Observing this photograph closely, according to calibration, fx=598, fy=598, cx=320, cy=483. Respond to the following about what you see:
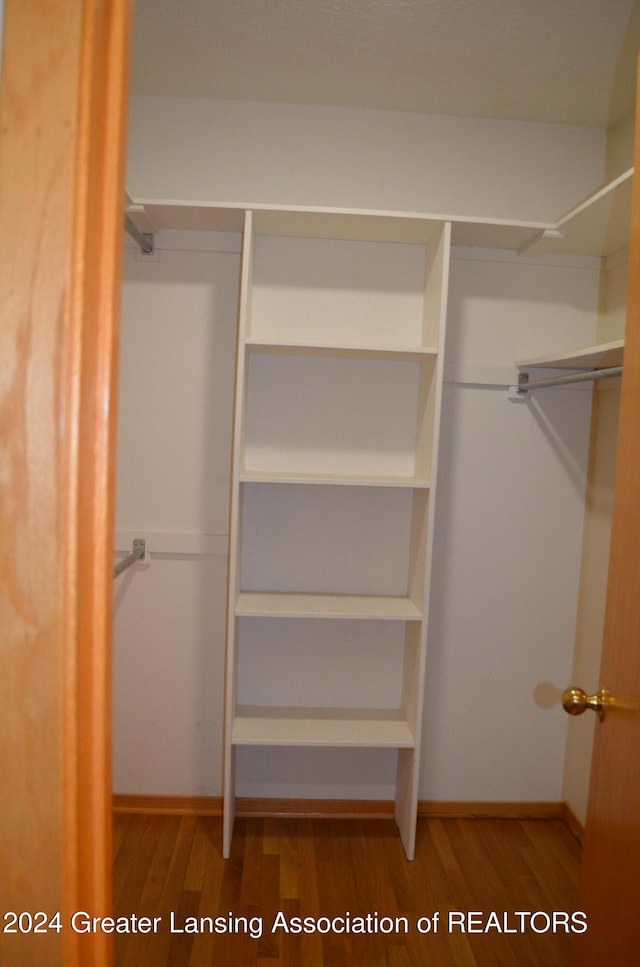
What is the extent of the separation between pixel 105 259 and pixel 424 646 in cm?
183

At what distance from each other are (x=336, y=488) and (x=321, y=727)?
35.9 inches

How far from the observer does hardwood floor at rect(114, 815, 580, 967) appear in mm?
1809

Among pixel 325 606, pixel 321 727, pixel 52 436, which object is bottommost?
pixel 321 727

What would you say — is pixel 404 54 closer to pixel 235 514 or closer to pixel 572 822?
pixel 235 514

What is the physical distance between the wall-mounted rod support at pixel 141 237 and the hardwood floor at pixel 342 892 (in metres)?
→ 2.22

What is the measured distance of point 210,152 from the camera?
89.3 inches

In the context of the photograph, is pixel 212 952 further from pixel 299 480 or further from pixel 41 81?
pixel 41 81

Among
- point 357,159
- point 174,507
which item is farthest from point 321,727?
point 357,159

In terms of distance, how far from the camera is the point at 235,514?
2.08m

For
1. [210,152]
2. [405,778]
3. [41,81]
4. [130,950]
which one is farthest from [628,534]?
[210,152]

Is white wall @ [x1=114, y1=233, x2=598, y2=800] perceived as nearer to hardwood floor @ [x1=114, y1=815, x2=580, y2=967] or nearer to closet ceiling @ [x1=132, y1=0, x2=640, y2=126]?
hardwood floor @ [x1=114, y1=815, x2=580, y2=967]

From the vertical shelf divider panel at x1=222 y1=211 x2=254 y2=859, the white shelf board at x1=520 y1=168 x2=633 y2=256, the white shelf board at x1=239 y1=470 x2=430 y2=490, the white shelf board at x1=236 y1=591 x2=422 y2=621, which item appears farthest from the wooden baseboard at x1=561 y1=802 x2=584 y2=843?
the white shelf board at x1=520 y1=168 x2=633 y2=256

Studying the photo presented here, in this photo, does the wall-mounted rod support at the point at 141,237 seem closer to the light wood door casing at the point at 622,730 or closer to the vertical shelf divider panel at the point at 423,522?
the vertical shelf divider panel at the point at 423,522

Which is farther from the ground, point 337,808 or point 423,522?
point 423,522
